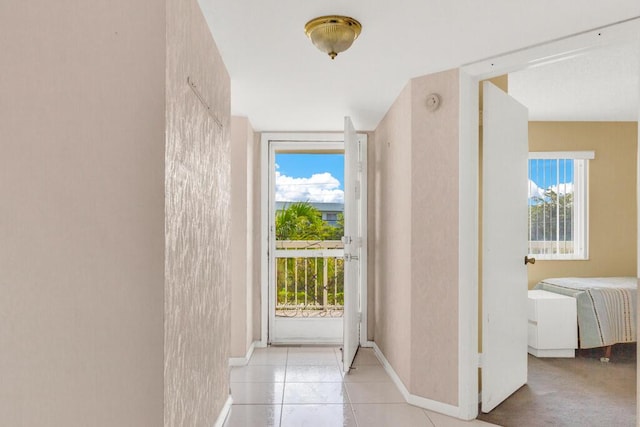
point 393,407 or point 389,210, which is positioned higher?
point 389,210

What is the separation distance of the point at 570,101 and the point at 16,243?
464 centimetres

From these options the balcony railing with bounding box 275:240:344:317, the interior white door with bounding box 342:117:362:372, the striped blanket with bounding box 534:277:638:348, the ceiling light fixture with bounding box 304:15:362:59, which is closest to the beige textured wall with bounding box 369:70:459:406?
the interior white door with bounding box 342:117:362:372

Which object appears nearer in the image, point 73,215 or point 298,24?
point 73,215

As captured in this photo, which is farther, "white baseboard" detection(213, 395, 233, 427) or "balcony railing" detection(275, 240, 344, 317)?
"balcony railing" detection(275, 240, 344, 317)

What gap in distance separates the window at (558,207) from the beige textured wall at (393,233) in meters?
1.94

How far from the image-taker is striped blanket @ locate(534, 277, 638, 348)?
4078 mm

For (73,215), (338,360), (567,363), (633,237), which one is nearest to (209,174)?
(73,215)

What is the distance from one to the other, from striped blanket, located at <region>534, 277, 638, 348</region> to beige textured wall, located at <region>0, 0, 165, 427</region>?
3.92 m

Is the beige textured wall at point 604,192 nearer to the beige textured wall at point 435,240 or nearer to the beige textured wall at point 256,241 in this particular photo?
the beige textured wall at point 435,240

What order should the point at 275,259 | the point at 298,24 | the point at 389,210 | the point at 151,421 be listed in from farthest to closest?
the point at 275,259
the point at 389,210
the point at 298,24
the point at 151,421

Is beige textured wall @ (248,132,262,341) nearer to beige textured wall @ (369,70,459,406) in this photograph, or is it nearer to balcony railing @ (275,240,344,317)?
balcony railing @ (275,240,344,317)

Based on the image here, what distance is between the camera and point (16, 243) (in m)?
1.22

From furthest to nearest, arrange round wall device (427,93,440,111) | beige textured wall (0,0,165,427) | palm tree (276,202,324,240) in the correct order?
1. palm tree (276,202,324,240)
2. round wall device (427,93,440,111)
3. beige textured wall (0,0,165,427)

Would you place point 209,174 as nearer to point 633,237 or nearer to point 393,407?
point 393,407
